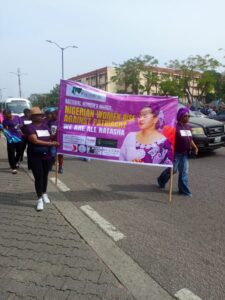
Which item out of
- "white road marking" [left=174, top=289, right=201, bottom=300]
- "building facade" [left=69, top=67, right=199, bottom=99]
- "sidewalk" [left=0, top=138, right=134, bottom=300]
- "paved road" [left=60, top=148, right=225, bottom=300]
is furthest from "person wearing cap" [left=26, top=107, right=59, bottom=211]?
"building facade" [left=69, top=67, right=199, bottom=99]

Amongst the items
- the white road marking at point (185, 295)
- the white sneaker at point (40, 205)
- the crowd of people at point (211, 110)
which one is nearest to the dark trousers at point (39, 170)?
the white sneaker at point (40, 205)

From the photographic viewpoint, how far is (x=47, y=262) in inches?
153

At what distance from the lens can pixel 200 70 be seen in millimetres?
54625

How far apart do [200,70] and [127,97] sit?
51.2m

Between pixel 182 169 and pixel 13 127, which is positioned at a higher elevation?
pixel 13 127

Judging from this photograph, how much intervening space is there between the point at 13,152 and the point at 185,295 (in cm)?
717

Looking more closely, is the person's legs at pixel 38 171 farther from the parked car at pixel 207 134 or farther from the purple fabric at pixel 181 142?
the parked car at pixel 207 134

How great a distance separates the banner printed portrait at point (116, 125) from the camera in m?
6.39

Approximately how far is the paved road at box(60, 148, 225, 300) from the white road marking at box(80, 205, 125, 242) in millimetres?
88

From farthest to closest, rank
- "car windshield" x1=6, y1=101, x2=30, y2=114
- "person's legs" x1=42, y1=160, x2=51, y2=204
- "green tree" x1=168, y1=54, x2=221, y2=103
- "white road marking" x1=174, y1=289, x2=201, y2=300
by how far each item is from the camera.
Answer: "green tree" x1=168, y1=54, x2=221, y2=103 → "car windshield" x1=6, y1=101, x2=30, y2=114 → "person's legs" x1=42, y1=160, x2=51, y2=204 → "white road marking" x1=174, y1=289, x2=201, y2=300

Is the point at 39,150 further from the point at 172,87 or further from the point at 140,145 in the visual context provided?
the point at 172,87

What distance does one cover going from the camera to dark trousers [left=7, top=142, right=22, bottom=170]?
9391mm

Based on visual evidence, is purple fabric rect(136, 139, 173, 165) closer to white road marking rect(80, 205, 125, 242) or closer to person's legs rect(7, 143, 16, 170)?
white road marking rect(80, 205, 125, 242)

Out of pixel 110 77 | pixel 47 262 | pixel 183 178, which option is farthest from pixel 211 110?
pixel 110 77
